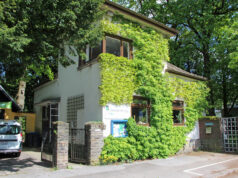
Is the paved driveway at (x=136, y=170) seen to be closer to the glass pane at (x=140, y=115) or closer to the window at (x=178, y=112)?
the glass pane at (x=140, y=115)

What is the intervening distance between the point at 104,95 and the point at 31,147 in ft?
28.6

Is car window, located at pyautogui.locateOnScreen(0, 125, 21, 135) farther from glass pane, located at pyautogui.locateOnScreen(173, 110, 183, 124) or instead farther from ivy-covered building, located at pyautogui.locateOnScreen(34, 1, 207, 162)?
glass pane, located at pyautogui.locateOnScreen(173, 110, 183, 124)

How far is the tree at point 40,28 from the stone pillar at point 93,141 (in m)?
3.02

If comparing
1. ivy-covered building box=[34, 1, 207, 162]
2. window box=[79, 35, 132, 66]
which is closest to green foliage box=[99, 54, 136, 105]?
ivy-covered building box=[34, 1, 207, 162]

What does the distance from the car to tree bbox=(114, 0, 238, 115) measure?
16.0m

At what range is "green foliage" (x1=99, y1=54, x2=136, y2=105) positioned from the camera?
1002 cm

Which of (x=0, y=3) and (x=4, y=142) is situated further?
(x=4, y=142)

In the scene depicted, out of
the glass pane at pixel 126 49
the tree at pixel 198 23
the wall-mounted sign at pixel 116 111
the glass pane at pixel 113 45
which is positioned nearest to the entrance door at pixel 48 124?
the wall-mounted sign at pixel 116 111

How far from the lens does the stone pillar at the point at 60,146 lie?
831 cm

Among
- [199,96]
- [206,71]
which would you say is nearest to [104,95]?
[199,96]

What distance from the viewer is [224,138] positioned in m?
13.6

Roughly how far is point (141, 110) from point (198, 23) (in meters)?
14.8

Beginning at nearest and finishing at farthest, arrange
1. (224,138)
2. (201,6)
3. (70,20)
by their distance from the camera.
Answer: (70,20) → (224,138) → (201,6)

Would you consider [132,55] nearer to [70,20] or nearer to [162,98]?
[162,98]
